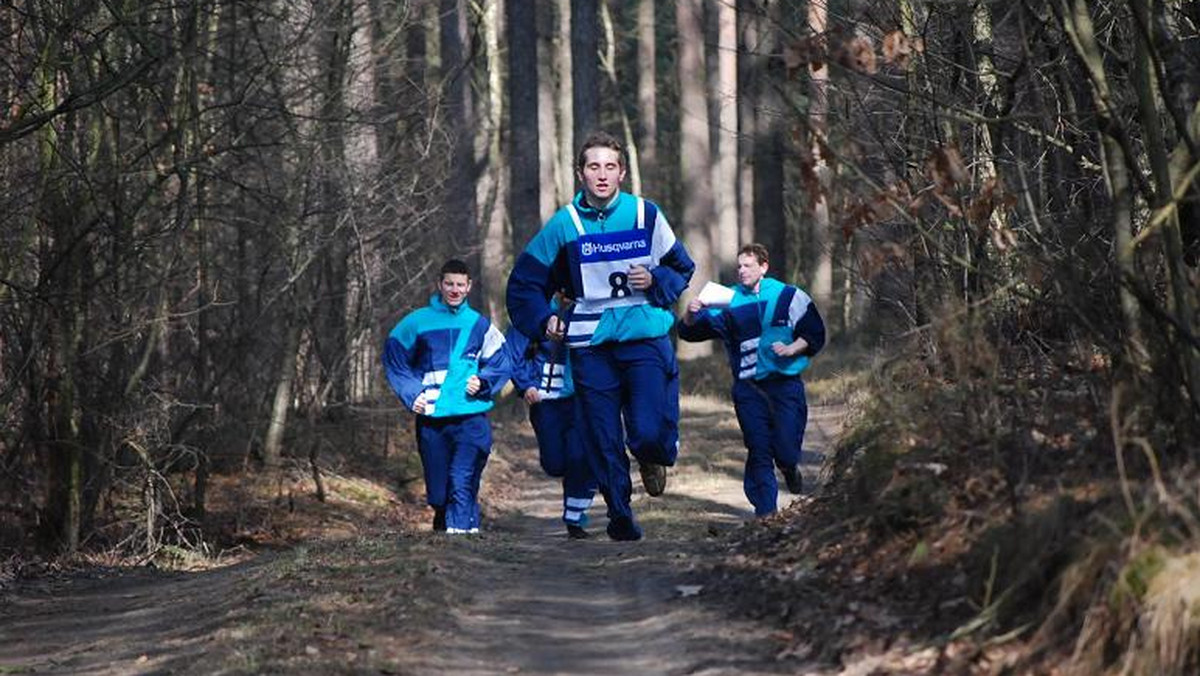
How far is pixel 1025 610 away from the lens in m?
6.22

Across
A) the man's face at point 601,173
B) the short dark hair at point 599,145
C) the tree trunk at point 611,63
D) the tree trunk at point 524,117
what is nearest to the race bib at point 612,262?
the man's face at point 601,173

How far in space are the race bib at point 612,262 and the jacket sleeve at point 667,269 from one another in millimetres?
75

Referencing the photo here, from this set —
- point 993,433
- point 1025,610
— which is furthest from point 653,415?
point 1025,610

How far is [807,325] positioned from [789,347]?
0.81 feet

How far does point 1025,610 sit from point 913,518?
1.50 metres

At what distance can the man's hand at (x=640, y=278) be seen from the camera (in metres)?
10.9

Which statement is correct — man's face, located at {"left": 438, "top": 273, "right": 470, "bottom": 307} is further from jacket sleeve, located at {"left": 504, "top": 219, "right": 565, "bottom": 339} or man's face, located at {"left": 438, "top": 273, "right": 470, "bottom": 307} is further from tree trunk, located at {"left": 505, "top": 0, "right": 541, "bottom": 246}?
tree trunk, located at {"left": 505, "top": 0, "right": 541, "bottom": 246}

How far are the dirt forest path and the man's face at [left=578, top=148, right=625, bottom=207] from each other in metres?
2.04

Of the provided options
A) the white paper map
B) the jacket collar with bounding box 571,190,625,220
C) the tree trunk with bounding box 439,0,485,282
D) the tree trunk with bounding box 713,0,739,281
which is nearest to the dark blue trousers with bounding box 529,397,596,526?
the white paper map

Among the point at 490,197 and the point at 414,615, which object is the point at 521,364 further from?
the point at 490,197

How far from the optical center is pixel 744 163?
16.5 meters

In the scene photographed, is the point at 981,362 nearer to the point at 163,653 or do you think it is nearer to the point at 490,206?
the point at 163,653

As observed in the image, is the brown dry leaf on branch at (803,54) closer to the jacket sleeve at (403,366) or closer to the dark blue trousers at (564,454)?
the dark blue trousers at (564,454)

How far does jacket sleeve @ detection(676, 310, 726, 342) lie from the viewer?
13.4m
